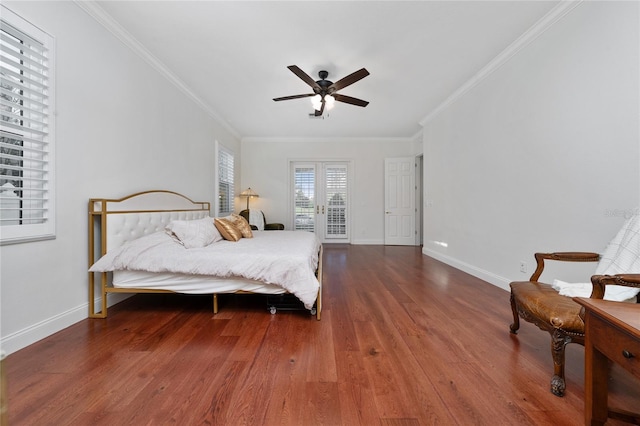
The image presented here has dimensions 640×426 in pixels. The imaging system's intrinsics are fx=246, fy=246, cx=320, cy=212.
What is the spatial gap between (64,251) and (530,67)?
4680 mm

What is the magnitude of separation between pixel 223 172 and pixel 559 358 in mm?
5368

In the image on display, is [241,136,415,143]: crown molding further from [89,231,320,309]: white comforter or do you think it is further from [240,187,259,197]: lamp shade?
[89,231,320,309]: white comforter

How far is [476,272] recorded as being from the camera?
134 inches

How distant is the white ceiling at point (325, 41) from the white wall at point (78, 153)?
38 centimetres

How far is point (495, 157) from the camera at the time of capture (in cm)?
308

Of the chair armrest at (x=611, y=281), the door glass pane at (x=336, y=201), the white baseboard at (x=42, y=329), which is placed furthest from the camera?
the door glass pane at (x=336, y=201)

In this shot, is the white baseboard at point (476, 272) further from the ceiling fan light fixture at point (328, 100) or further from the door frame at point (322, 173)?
the ceiling fan light fixture at point (328, 100)

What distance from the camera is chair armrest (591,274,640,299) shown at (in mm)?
1135

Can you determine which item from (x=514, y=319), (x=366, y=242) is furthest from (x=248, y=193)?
(x=514, y=319)

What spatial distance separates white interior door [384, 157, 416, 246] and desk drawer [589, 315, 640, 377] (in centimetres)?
528

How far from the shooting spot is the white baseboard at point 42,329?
5.33 ft

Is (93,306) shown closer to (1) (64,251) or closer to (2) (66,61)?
(1) (64,251)

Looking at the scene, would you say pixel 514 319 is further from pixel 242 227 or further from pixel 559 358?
pixel 242 227

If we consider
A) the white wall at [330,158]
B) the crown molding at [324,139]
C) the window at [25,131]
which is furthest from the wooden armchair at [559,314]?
the crown molding at [324,139]
